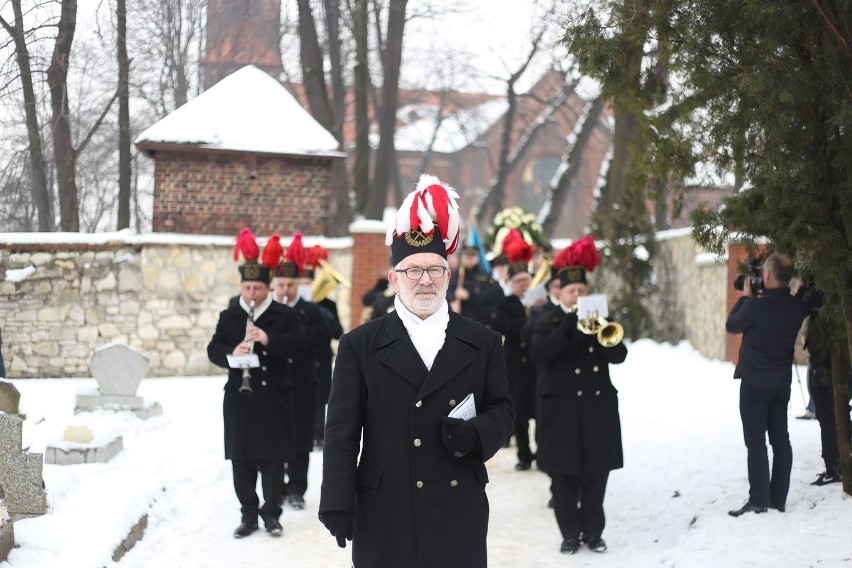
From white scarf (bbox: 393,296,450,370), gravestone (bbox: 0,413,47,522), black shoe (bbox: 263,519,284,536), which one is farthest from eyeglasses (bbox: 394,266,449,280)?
black shoe (bbox: 263,519,284,536)

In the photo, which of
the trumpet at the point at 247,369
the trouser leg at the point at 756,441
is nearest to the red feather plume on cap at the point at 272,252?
the trumpet at the point at 247,369

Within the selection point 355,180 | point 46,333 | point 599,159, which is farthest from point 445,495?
point 599,159

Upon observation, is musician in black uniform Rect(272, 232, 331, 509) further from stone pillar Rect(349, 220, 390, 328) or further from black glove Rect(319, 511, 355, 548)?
stone pillar Rect(349, 220, 390, 328)

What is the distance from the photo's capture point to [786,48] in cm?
630

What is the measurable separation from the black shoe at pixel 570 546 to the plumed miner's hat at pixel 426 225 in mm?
3258

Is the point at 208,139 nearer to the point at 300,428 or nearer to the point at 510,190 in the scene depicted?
the point at 300,428

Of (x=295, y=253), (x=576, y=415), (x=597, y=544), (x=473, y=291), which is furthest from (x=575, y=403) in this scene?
(x=473, y=291)

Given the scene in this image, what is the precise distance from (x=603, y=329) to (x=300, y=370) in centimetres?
292

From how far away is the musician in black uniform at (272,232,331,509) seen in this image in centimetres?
827

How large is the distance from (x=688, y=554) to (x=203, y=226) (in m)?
12.1

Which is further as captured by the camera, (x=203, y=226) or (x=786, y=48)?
(x=203, y=226)

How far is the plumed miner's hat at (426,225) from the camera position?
13.7ft

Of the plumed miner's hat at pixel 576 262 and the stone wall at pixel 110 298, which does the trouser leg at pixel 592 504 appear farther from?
the stone wall at pixel 110 298

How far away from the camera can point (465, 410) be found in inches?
159
